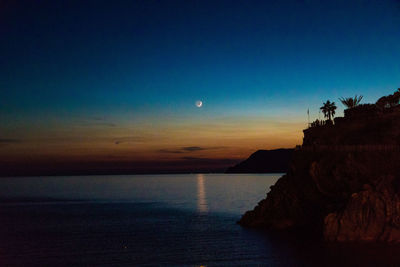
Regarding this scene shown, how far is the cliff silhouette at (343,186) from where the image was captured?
5562 cm

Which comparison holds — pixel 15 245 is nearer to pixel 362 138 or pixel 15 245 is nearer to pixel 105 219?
pixel 105 219

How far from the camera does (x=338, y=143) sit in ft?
242

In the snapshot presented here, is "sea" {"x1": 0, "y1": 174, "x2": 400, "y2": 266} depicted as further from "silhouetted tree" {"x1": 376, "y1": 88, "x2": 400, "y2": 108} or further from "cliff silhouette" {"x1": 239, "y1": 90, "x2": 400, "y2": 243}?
"silhouetted tree" {"x1": 376, "y1": 88, "x2": 400, "y2": 108}

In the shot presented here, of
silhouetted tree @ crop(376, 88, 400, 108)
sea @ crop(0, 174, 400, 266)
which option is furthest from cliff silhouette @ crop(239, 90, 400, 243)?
silhouetted tree @ crop(376, 88, 400, 108)

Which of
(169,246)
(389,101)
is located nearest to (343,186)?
(169,246)

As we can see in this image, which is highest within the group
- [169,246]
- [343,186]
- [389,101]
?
[389,101]

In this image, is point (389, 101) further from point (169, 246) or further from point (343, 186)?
point (169, 246)

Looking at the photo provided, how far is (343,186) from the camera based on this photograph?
2514 inches

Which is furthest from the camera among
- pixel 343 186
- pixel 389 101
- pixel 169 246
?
pixel 389 101

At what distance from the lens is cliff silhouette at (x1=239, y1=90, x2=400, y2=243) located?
5562 cm

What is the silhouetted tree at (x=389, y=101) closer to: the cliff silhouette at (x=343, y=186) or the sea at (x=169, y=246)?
the cliff silhouette at (x=343, y=186)

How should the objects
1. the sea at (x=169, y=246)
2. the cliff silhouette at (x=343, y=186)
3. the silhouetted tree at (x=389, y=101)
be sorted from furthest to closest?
1. the silhouetted tree at (x=389, y=101)
2. the cliff silhouette at (x=343, y=186)
3. the sea at (x=169, y=246)

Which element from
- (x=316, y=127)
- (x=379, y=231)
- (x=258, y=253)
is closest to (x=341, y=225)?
(x=379, y=231)

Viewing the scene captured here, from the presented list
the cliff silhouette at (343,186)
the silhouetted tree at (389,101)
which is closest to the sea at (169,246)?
Result: the cliff silhouette at (343,186)
